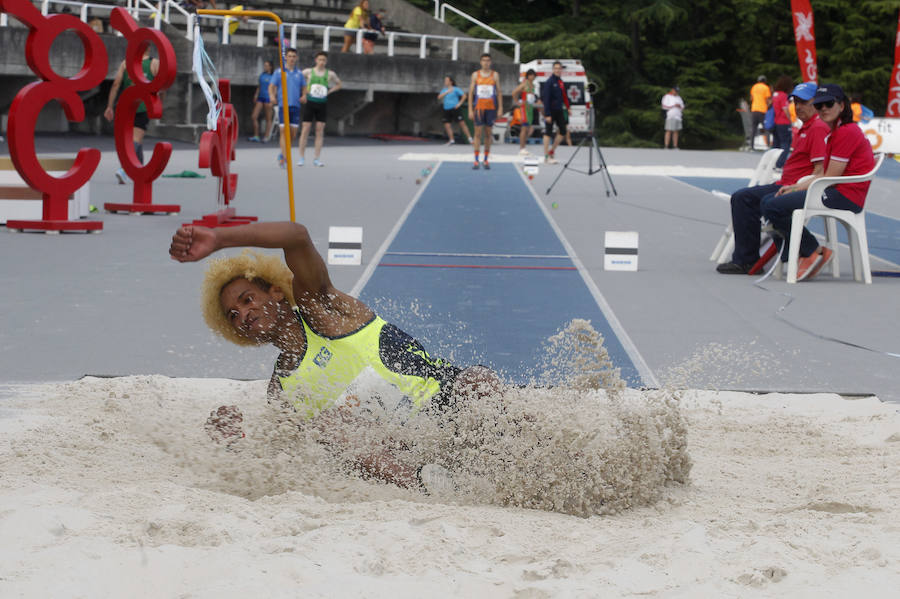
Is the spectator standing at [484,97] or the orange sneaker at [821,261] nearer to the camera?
the orange sneaker at [821,261]

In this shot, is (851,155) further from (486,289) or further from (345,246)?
(345,246)

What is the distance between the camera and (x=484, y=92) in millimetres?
23484

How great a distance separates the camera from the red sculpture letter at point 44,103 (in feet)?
37.6

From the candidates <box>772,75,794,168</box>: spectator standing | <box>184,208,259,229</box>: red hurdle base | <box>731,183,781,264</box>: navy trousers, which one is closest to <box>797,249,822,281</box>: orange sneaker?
<box>731,183,781,264</box>: navy trousers

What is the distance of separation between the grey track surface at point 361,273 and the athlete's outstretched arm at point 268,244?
1831mm

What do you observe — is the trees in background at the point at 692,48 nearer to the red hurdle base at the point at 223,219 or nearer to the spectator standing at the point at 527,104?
the spectator standing at the point at 527,104

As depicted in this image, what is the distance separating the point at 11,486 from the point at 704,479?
2649 mm

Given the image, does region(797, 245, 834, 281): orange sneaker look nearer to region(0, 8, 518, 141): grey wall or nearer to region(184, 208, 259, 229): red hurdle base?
region(184, 208, 259, 229): red hurdle base

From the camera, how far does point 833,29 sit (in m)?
53.1

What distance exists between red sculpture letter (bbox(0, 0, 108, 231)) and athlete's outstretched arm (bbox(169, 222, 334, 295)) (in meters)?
7.93

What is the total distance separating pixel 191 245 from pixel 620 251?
6.93 meters

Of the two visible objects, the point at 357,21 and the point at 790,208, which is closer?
the point at 790,208

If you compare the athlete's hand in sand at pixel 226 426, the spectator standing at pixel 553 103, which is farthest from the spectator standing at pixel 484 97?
the athlete's hand in sand at pixel 226 426

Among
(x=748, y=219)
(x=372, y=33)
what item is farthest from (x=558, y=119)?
(x=748, y=219)
